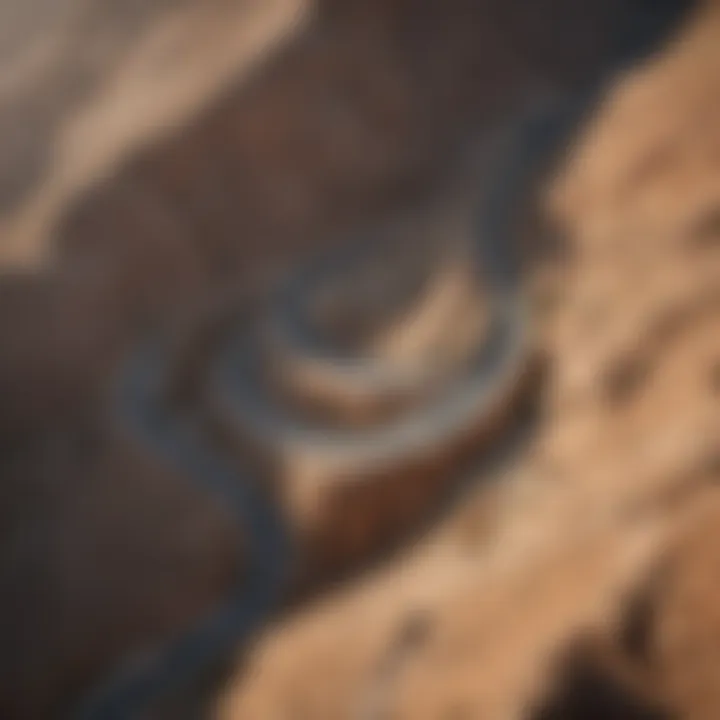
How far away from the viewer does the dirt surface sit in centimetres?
798

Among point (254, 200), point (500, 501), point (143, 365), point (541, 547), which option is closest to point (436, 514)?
point (500, 501)

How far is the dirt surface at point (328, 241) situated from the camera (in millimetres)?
7984

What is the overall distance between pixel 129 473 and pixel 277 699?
490 centimetres

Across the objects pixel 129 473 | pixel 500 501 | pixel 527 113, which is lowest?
pixel 500 501

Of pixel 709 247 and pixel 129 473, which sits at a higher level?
pixel 129 473

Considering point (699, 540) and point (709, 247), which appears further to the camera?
point (709, 247)

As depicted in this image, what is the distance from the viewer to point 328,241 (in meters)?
16.1

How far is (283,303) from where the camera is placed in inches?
587

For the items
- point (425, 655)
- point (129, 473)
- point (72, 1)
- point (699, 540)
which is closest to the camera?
point (699, 540)

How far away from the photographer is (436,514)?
11172mm

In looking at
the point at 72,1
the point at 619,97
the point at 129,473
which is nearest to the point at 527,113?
the point at 619,97

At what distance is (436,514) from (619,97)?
8413 millimetres

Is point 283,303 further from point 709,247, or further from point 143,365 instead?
point 709,247

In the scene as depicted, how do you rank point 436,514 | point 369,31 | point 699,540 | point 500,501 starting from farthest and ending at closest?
point 369,31
point 436,514
point 500,501
point 699,540
